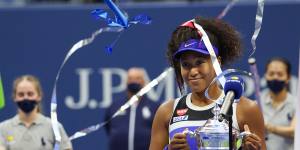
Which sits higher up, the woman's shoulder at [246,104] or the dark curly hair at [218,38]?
the dark curly hair at [218,38]

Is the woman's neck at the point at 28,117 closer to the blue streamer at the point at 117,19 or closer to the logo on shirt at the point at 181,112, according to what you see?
the blue streamer at the point at 117,19

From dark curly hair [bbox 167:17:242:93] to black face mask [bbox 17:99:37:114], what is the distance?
11.1 ft

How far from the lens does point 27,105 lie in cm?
862

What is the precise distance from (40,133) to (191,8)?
343cm

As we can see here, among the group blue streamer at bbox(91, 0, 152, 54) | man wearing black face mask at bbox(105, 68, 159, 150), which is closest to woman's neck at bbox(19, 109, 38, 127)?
man wearing black face mask at bbox(105, 68, 159, 150)

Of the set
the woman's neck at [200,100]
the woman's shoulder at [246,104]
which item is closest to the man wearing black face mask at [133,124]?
the woman's neck at [200,100]

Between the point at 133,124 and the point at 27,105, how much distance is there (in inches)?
66.9

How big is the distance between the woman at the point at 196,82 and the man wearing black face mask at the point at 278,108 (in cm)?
361

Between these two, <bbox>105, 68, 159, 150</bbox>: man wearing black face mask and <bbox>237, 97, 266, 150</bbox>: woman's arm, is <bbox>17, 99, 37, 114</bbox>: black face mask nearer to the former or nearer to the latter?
<bbox>105, 68, 159, 150</bbox>: man wearing black face mask

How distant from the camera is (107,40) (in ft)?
37.3

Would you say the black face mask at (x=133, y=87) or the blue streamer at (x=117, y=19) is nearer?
the blue streamer at (x=117, y=19)

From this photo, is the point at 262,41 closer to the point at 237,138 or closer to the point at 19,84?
the point at 19,84

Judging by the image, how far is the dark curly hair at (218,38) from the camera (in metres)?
5.31

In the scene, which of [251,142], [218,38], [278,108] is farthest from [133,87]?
[251,142]
